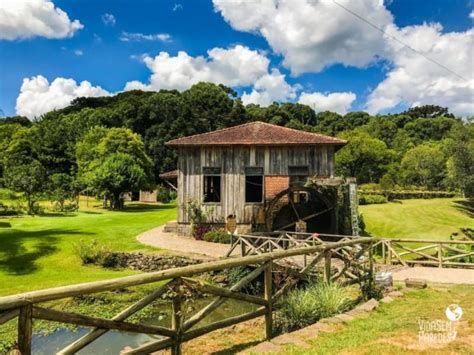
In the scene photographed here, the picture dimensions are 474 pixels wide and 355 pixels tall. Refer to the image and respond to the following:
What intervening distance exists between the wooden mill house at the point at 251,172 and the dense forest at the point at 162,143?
13.0 meters

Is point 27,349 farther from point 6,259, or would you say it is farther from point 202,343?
point 6,259

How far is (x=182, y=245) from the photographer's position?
1623cm

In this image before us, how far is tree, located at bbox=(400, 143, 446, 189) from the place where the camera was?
41.6 meters

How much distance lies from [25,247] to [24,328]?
13527mm

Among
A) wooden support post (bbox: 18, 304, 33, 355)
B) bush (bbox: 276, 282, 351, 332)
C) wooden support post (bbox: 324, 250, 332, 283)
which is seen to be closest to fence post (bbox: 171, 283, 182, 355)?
wooden support post (bbox: 18, 304, 33, 355)

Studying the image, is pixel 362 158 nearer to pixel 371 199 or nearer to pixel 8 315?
pixel 371 199

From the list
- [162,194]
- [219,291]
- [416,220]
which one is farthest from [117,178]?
[219,291]

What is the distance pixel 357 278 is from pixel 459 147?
1145 inches

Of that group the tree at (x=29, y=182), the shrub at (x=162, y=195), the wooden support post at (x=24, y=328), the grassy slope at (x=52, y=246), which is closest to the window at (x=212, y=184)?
the grassy slope at (x=52, y=246)

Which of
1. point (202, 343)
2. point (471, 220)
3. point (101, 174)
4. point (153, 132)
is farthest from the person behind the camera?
point (153, 132)

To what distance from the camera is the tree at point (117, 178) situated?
98.1ft

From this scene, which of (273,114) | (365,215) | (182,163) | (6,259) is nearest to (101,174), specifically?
(182,163)

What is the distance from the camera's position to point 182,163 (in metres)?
18.7

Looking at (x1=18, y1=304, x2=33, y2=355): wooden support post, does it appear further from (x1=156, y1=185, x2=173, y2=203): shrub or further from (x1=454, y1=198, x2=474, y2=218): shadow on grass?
(x1=156, y1=185, x2=173, y2=203): shrub
